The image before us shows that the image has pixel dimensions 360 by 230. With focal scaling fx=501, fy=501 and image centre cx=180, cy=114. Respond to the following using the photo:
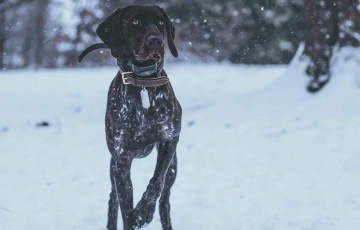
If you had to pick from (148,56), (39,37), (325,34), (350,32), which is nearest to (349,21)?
(350,32)

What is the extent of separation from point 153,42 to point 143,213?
128 cm

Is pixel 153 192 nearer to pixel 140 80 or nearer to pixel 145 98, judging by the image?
pixel 145 98

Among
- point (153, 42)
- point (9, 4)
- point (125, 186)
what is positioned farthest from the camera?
point (9, 4)

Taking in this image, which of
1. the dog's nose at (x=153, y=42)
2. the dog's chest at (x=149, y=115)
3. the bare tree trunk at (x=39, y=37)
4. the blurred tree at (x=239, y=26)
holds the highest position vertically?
the dog's nose at (x=153, y=42)

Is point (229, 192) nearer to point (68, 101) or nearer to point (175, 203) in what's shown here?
point (175, 203)

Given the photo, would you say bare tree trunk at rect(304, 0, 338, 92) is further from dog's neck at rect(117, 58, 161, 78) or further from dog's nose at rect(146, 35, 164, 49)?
dog's nose at rect(146, 35, 164, 49)

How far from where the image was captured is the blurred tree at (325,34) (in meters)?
8.50

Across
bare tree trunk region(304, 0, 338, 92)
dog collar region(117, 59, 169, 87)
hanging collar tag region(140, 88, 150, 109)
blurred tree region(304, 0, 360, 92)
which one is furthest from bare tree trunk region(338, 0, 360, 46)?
hanging collar tag region(140, 88, 150, 109)

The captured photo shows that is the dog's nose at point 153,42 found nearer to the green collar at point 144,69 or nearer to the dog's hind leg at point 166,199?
the green collar at point 144,69

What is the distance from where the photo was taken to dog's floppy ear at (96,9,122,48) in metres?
3.73

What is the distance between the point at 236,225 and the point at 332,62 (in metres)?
5.01

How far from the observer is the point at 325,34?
8750 millimetres

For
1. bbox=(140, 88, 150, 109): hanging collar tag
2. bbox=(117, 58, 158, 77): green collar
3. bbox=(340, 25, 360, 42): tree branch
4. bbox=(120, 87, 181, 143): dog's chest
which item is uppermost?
bbox=(117, 58, 158, 77): green collar

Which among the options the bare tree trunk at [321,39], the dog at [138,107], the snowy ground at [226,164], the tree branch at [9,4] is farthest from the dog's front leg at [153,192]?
the tree branch at [9,4]
